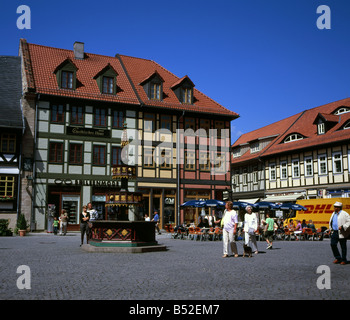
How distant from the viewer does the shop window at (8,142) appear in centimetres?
3008

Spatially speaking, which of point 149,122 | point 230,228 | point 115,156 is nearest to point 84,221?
point 230,228

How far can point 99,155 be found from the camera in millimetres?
33188

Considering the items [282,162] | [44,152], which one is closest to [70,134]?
[44,152]

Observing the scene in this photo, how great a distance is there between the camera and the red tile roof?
32.8 meters

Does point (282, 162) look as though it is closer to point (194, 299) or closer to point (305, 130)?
point (305, 130)

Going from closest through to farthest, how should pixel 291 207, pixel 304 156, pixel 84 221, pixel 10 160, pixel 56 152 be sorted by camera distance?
pixel 84 221, pixel 291 207, pixel 10 160, pixel 56 152, pixel 304 156

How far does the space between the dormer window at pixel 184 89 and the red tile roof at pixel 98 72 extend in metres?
0.42

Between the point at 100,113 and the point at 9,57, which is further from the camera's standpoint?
the point at 9,57

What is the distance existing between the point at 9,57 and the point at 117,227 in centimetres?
2629

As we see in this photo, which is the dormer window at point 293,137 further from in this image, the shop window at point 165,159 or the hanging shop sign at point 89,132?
the hanging shop sign at point 89,132

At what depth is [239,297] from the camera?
678 centimetres

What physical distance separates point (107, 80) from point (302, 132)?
1873cm

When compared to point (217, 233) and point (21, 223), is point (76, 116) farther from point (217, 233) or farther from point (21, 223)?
point (217, 233)

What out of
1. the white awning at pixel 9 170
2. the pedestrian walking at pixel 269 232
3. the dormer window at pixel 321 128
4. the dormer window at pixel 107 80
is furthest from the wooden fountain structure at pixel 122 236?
the dormer window at pixel 321 128
